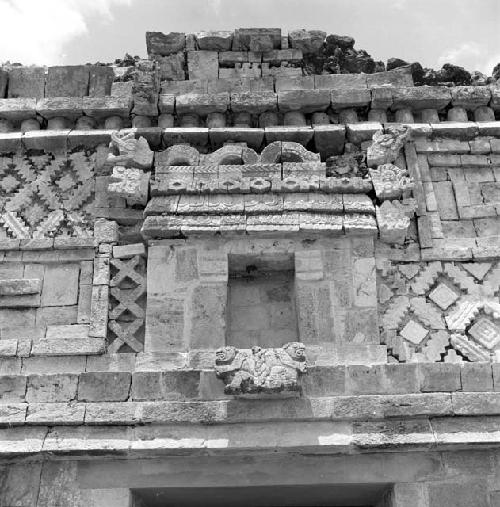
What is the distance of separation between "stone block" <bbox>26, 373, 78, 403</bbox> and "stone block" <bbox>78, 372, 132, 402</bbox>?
0.26ft

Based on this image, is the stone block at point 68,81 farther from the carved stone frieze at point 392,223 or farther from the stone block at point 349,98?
the carved stone frieze at point 392,223

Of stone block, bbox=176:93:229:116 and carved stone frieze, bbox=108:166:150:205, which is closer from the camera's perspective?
carved stone frieze, bbox=108:166:150:205

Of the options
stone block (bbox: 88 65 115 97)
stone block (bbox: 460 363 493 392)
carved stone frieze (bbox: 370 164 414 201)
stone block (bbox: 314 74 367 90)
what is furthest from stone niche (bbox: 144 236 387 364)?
stone block (bbox: 88 65 115 97)

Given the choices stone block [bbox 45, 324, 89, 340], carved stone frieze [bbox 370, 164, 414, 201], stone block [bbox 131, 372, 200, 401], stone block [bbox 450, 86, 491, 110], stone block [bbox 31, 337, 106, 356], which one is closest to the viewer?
stone block [bbox 131, 372, 200, 401]

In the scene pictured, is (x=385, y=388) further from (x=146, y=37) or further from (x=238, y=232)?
(x=146, y=37)

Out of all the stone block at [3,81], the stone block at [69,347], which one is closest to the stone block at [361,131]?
the stone block at [69,347]

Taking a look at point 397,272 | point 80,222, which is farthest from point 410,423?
point 80,222

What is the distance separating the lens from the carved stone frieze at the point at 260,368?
5.61 meters

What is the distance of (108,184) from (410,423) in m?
3.55

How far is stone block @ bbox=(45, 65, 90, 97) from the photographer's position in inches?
302

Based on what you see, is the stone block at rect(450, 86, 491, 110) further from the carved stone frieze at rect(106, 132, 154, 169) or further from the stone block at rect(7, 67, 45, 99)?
the stone block at rect(7, 67, 45, 99)

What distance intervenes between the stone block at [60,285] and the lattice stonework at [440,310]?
9.04 ft

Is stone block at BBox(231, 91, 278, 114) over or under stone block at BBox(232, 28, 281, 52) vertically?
under

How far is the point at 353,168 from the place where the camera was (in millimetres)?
7137
